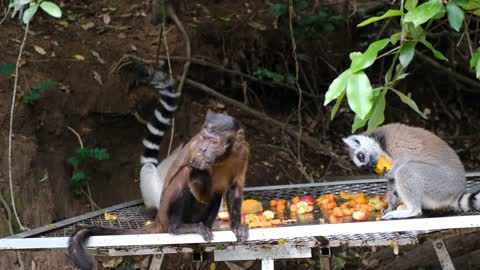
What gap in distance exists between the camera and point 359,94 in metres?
3.71

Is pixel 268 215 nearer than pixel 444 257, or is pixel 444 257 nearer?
pixel 268 215

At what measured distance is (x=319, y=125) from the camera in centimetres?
1030

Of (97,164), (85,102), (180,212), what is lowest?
(180,212)

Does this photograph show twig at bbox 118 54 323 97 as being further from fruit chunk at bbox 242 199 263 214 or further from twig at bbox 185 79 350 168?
fruit chunk at bbox 242 199 263 214

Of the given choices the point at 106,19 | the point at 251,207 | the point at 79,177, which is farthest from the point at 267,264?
the point at 106,19

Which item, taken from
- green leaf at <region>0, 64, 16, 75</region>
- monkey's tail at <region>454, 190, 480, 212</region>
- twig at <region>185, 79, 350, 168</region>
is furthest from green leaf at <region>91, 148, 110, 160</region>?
monkey's tail at <region>454, 190, 480, 212</region>

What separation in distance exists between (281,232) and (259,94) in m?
5.94

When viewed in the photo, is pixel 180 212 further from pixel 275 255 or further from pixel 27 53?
pixel 27 53

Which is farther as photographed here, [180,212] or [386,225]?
[180,212]

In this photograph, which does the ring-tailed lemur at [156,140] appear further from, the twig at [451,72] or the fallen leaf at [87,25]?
the twig at [451,72]

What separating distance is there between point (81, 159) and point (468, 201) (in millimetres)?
4358

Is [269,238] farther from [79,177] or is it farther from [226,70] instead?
[226,70]

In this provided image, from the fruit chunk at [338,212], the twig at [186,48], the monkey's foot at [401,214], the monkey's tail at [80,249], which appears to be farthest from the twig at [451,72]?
the monkey's tail at [80,249]

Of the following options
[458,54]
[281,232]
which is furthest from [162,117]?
[458,54]
